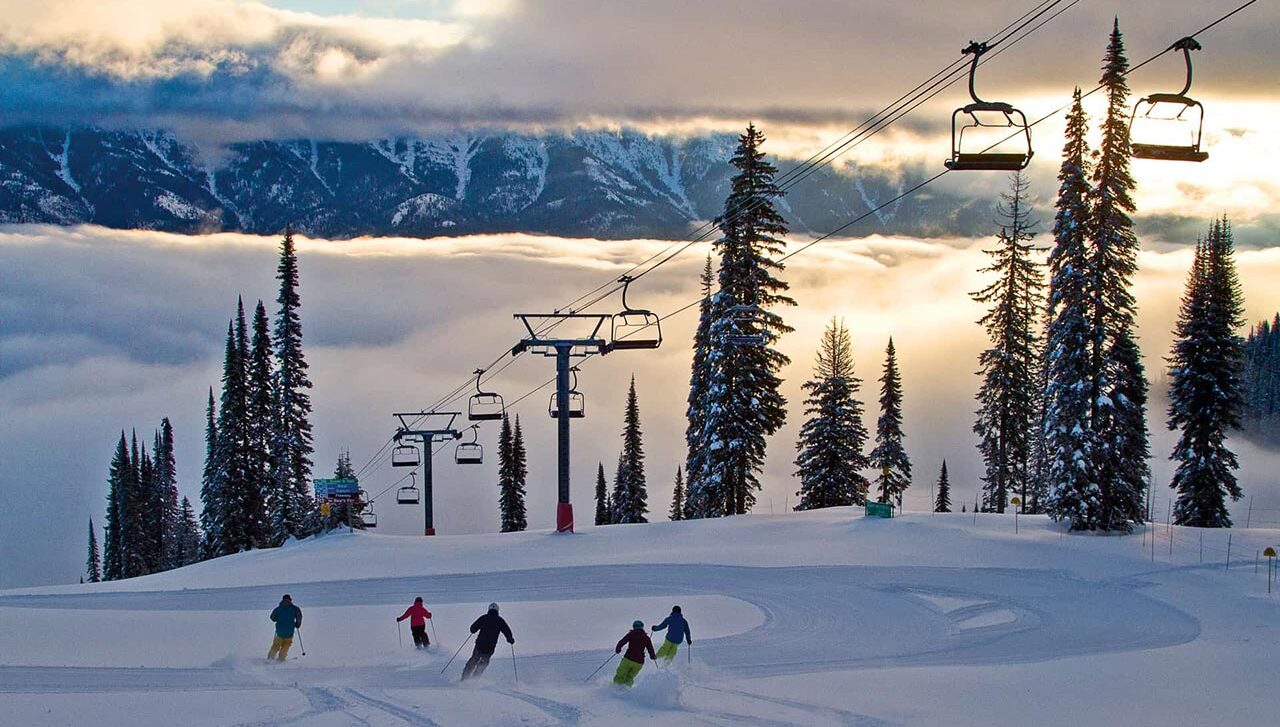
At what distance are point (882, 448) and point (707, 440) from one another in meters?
19.1

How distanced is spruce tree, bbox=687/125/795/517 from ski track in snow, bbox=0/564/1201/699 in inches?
662

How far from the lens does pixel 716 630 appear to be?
94.6ft

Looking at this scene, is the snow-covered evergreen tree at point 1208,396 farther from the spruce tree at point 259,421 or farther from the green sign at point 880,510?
the spruce tree at point 259,421

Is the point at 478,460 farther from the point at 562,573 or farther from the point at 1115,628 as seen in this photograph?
the point at 1115,628

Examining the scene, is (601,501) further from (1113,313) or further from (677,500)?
(1113,313)

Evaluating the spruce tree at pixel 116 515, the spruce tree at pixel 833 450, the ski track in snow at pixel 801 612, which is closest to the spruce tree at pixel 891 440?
the spruce tree at pixel 833 450

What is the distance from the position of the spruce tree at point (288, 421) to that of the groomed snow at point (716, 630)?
87.0ft

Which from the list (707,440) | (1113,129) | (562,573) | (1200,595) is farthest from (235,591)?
(1113,129)

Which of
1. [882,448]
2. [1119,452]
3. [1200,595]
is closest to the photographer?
[1200,595]

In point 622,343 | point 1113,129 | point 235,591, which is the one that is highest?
point 1113,129

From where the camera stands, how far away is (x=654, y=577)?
36406 mm

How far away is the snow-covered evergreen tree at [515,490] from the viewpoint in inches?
3880

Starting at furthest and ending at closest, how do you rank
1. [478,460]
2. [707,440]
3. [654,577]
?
[478,460]
[707,440]
[654,577]

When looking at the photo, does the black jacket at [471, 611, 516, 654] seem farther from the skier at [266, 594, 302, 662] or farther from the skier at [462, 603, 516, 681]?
the skier at [266, 594, 302, 662]
